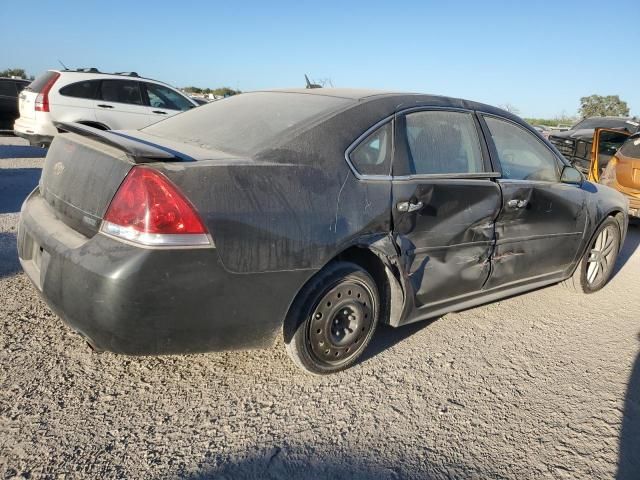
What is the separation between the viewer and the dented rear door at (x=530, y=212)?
139 inches

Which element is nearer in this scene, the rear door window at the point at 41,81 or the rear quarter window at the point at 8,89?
the rear door window at the point at 41,81

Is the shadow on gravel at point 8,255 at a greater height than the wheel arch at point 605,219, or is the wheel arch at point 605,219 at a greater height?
the wheel arch at point 605,219

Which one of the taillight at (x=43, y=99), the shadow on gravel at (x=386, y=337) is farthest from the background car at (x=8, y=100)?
the shadow on gravel at (x=386, y=337)

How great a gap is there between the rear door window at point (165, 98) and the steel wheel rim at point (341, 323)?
8.35m

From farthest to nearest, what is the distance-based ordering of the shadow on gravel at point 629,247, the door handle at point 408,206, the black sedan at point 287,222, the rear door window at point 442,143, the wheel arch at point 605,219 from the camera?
the shadow on gravel at point 629,247 → the wheel arch at point 605,219 → the rear door window at point 442,143 → the door handle at point 408,206 → the black sedan at point 287,222

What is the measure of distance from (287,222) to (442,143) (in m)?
1.36

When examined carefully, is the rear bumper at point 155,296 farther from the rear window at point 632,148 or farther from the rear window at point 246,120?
the rear window at point 632,148

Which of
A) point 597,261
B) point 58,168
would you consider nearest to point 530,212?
point 597,261

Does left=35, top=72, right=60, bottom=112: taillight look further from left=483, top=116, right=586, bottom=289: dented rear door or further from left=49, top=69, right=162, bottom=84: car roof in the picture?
left=483, top=116, right=586, bottom=289: dented rear door

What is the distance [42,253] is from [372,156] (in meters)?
1.77

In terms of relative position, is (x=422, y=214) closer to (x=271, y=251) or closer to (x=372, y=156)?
(x=372, y=156)

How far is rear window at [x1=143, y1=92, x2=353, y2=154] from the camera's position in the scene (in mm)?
2730

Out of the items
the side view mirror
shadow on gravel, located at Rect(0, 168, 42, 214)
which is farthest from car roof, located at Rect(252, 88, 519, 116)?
shadow on gravel, located at Rect(0, 168, 42, 214)

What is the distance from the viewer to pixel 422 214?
2.97 metres
